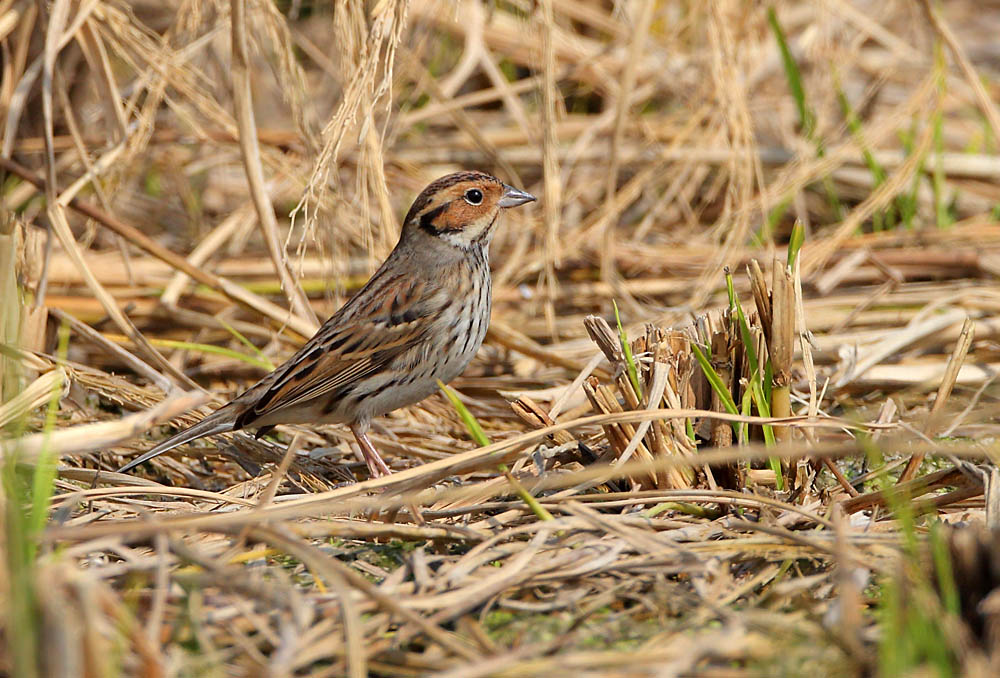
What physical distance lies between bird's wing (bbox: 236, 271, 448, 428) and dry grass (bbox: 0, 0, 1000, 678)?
0.76ft

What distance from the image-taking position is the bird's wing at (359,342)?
11.7 feet

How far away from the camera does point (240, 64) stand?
11.3ft

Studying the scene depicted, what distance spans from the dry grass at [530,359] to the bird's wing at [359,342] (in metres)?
0.23

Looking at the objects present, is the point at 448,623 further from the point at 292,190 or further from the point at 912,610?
the point at 292,190

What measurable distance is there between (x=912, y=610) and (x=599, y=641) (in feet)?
1.70

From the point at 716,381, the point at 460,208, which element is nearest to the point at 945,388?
the point at 716,381

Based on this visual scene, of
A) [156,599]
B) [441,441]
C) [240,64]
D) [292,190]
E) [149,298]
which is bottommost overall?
[441,441]

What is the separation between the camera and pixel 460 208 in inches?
153

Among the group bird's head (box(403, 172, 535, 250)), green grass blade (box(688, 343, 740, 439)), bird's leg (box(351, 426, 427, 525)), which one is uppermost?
bird's head (box(403, 172, 535, 250))

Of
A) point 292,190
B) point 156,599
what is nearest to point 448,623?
point 156,599

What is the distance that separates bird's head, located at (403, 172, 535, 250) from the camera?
3.88 metres

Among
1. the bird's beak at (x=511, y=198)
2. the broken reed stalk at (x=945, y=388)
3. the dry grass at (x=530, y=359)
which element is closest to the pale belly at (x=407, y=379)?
the dry grass at (x=530, y=359)

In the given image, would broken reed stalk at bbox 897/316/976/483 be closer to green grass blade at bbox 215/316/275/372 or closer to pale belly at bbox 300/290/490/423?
pale belly at bbox 300/290/490/423

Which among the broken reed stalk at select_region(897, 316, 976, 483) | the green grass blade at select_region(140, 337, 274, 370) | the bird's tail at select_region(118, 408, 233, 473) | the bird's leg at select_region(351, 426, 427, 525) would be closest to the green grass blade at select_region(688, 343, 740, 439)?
the broken reed stalk at select_region(897, 316, 976, 483)
